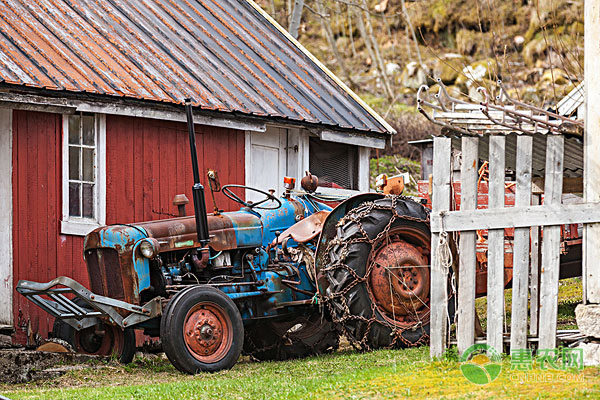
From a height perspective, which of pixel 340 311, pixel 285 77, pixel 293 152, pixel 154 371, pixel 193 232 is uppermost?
pixel 285 77

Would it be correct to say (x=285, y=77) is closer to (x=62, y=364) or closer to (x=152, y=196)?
(x=152, y=196)

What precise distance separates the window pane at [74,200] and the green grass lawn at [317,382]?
260 centimetres

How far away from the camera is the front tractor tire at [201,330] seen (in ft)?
26.4

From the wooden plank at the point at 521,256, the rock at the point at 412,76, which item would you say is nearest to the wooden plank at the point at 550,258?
the wooden plank at the point at 521,256

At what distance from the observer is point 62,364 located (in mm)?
8750

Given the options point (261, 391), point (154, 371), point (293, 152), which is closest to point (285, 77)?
point (293, 152)

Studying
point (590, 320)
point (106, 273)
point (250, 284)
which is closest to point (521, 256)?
point (590, 320)

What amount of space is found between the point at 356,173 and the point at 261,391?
27.6 ft

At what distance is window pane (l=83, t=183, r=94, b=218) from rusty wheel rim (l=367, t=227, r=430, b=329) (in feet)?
12.8

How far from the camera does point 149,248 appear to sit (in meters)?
8.48

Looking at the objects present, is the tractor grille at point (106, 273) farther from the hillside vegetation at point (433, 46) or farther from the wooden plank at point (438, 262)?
the hillside vegetation at point (433, 46)

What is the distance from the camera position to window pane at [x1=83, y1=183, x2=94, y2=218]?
11172mm

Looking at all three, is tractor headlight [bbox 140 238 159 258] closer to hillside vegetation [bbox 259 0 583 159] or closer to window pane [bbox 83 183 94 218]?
window pane [bbox 83 183 94 218]

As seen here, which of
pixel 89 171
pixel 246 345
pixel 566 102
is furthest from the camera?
A: pixel 566 102
